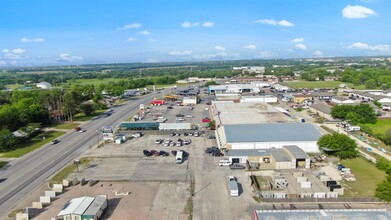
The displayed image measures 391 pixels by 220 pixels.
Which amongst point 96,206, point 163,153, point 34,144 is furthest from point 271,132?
point 34,144

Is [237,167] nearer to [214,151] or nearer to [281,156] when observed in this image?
[281,156]

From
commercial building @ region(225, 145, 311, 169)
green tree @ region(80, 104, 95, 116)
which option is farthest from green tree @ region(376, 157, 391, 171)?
green tree @ region(80, 104, 95, 116)

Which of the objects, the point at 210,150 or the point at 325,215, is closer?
the point at 325,215

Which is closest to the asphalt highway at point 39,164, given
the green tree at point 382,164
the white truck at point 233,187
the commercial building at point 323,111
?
the white truck at point 233,187

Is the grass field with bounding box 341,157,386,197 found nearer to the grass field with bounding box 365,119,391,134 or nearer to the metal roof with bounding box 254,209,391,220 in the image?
the metal roof with bounding box 254,209,391,220

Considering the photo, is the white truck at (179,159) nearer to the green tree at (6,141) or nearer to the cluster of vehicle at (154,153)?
the cluster of vehicle at (154,153)

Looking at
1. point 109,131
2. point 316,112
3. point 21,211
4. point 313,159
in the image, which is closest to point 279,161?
point 313,159
